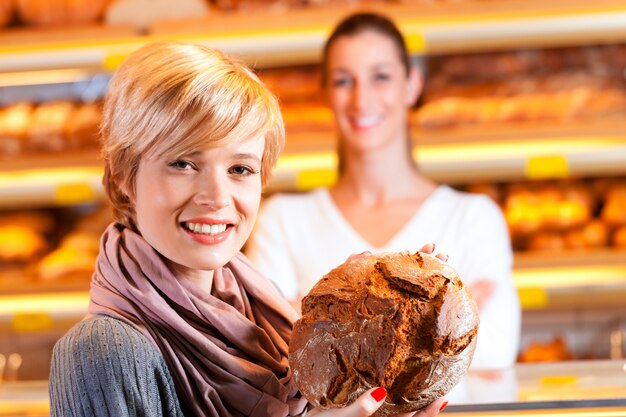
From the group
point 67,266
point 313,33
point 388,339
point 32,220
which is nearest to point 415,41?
point 313,33

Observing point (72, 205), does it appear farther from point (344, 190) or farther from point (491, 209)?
point (491, 209)

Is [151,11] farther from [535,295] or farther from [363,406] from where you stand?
[363,406]

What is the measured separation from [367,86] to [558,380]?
144cm

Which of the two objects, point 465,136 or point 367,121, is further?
point 465,136

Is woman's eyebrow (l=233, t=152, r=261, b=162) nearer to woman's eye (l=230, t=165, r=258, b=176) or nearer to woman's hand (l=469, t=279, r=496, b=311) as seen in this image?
woman's eye (l=230, t=165, r=258, b=176)

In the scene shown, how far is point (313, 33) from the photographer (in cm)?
337

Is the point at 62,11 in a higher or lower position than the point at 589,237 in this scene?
higher

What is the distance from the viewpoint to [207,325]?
139 cm

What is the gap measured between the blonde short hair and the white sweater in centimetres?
149

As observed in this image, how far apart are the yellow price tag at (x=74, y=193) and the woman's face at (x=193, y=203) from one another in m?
2.11

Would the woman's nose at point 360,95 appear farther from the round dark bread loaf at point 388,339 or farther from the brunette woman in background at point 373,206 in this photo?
the round dark bread loaf at point 388,339

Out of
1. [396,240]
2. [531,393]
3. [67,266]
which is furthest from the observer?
[67,266]

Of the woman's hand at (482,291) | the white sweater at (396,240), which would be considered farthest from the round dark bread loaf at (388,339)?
the white sweater at (396,240)

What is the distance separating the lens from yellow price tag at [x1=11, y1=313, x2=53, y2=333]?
3.39m
